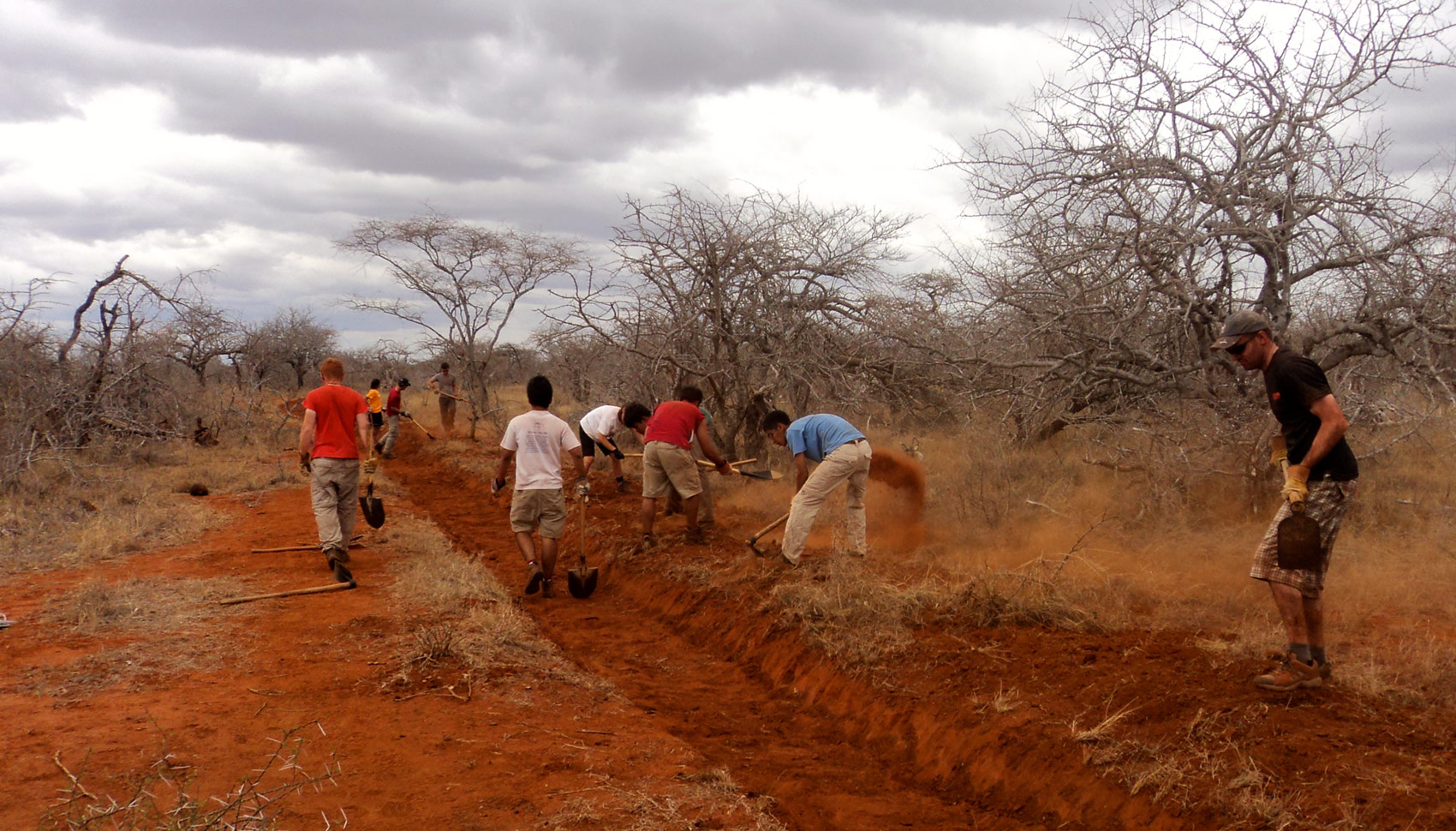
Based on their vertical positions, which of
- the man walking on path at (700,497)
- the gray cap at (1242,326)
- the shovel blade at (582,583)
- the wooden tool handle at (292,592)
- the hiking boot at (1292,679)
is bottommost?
the shovel blade at (582,583)

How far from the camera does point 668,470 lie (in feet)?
27.2

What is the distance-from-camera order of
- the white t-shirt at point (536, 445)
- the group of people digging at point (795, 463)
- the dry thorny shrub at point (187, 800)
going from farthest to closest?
the white t-shirt at point (536, 445) → the group of people digging at point (795, 463) → the dry thorny shrub at point (187, 800)

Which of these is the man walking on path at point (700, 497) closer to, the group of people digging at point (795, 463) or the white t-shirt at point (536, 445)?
the group of people digging at point (795, 463)

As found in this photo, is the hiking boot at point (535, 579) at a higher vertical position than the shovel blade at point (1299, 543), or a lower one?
lower

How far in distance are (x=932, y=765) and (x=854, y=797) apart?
0.53 metres

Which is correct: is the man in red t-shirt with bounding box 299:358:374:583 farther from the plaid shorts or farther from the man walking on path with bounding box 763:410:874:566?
the plaid shorts

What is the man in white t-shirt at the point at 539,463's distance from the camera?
279 inches

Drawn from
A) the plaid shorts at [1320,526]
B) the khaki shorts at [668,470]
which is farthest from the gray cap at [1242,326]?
the khaki shorts at [668,470]

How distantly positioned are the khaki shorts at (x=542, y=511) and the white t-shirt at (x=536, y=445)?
0.20 feet

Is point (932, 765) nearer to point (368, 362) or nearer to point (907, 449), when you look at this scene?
point (907, 449)

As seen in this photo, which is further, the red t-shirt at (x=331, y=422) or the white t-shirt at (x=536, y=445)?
the red t-shirt at (x=331, y=422)

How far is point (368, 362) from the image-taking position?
41.7 m

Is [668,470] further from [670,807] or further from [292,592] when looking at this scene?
[670,807]

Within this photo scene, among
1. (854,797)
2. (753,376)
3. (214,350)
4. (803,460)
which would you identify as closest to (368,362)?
(214,350)
